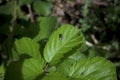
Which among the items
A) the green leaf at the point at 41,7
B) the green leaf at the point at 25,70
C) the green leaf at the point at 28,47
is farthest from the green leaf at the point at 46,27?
the green leaf at the point at 41,7

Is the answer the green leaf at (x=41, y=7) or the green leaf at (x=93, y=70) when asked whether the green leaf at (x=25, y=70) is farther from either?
the green leaf at (x=41, y=7)

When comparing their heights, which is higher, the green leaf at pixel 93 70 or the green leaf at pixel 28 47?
the green leaf at pixel 28 47

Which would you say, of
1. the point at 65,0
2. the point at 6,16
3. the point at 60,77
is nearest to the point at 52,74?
the point at 60,77

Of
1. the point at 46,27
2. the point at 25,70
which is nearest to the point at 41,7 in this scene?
the point at 46,27

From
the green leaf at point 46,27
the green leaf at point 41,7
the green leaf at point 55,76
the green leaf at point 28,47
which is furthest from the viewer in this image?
the green leaf at point 41,7

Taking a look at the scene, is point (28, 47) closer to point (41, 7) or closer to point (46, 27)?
point (46, 27)

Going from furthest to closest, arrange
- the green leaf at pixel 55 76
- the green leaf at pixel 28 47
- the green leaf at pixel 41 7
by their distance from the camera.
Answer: the green leaf at pixel 41 7 → the green leaf at pixel 28 47 → the green leaf at pixel 55 76
